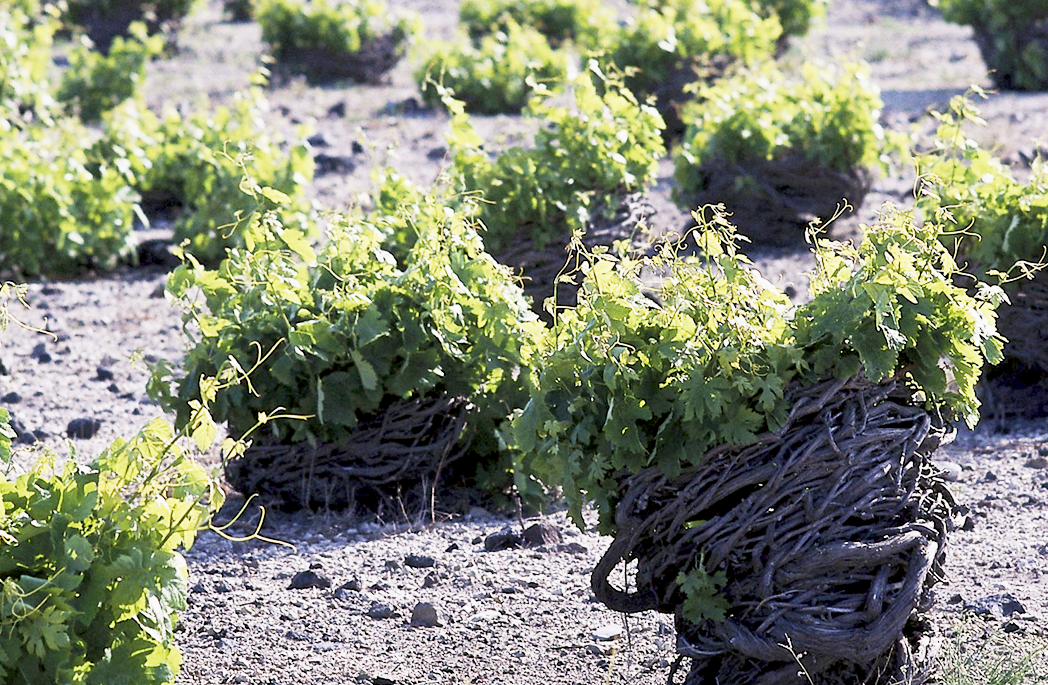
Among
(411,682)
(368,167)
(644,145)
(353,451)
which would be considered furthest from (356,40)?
(411,682)

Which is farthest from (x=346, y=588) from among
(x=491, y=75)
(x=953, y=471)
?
(x=491, y=75)

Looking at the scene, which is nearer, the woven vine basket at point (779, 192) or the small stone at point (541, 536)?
the small stone at point (541, 536)

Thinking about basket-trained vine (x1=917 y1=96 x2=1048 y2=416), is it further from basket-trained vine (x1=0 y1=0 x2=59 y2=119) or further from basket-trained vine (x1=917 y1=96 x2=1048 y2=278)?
basket-trained vine (x1=0 y1=0 x2=59 y2=119)

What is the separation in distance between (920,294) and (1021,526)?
63.5 inches

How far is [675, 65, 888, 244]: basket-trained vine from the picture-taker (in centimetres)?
720

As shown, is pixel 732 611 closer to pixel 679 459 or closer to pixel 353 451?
pixel 679 459

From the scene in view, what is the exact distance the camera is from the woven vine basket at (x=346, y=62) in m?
12.8

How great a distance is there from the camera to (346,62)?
12797 millimetres

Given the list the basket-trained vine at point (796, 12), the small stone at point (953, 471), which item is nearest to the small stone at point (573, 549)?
the small stone at point (953, 471)

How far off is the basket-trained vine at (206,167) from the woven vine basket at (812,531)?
12.9 ft

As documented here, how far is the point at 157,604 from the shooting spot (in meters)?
2.46

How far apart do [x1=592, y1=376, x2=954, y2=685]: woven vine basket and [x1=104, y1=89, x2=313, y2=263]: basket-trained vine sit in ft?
12.9

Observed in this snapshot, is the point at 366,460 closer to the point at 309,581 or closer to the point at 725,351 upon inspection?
the point at 309,581

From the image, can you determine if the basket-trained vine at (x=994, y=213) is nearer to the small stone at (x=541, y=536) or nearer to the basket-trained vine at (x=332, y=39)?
the small stone at (x=541, y=536)
